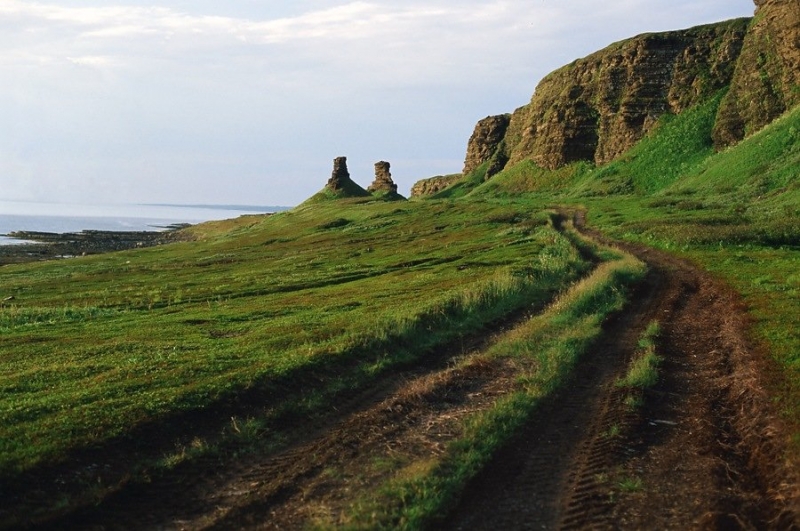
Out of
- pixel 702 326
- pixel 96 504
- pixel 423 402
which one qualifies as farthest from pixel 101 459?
pixel 702 326

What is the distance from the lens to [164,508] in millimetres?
12289

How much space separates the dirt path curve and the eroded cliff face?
367 ft

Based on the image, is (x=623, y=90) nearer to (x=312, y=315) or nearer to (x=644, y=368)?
(x=312, y=315)

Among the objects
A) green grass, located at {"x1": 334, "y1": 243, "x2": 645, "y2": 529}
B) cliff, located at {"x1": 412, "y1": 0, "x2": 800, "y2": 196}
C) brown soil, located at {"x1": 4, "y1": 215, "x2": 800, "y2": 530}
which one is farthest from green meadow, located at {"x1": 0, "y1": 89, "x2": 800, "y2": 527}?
cliff, located at {"x1": 412, "y1": 0, "x2": 800, "y2": 196}

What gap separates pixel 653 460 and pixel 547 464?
197 centimetres

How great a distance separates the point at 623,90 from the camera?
13300cm

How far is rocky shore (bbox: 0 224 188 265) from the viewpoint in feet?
371

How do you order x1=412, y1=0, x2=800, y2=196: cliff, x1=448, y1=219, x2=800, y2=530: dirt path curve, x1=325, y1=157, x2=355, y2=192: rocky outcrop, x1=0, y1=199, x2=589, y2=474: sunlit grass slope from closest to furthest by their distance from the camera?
x1=448, y1=219, x2=800, y2=530: dirt path curve < x1=0, y1=199, x2=589, y2=474: sunlit grass slope < x1=412, y1=0, x2=800, y2=196: cliff < x1=325, y1=157, x2=355, y2=192: rocky outcrop

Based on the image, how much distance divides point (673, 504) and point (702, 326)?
542 inches

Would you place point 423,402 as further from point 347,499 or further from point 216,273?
point 216,273

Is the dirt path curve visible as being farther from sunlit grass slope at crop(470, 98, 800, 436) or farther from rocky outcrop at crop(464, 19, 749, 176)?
rocky outcrop at crop(464, 19, 749, 176)

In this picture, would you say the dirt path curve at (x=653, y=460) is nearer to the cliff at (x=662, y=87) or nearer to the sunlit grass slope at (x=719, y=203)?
the sunlit grass slope at (x=719, y=203)

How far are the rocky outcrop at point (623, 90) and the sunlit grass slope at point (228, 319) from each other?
191ft

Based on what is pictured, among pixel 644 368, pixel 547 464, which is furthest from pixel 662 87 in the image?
pixel 547 464
